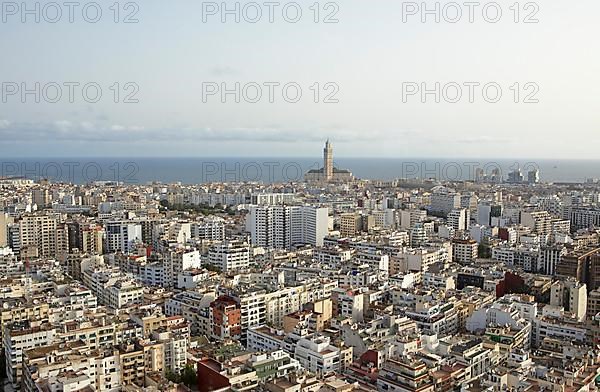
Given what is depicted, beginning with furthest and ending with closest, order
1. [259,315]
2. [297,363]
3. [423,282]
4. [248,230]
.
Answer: [248,230], [423,282], [259,315], [297,363]

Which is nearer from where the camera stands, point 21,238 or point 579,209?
point 21,238

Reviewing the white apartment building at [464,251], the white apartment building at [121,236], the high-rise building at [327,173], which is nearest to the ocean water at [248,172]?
the high-rise building at [327,173]

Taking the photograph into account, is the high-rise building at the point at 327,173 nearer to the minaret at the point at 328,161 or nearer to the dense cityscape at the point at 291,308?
the minaret at the point at 328,161

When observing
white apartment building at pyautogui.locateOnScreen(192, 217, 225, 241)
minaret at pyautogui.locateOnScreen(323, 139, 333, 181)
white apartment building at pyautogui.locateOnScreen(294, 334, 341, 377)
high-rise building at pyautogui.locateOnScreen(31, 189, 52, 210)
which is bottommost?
white apartment building at pyautogui.locateOnScreen(294, 334, 341, 377)

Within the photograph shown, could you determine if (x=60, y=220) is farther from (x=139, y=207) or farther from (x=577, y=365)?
(x=577, y=365)

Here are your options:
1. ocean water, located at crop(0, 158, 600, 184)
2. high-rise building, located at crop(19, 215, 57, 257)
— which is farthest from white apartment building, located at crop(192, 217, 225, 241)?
ocean water, located at crop(0, 158, 600, 184)

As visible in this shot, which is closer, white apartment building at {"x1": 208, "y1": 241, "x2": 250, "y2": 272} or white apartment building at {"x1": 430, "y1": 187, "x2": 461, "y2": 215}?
white apartment building at {"x1": 208, "y1": 241, "x2": 250, "y2": 272}

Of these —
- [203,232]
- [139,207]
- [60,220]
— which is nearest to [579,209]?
[203,232]

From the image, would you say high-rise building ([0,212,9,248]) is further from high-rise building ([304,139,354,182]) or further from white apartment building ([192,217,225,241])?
high-rise building ([304,139,354,182])

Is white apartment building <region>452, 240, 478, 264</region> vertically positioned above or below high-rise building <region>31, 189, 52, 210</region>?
below
